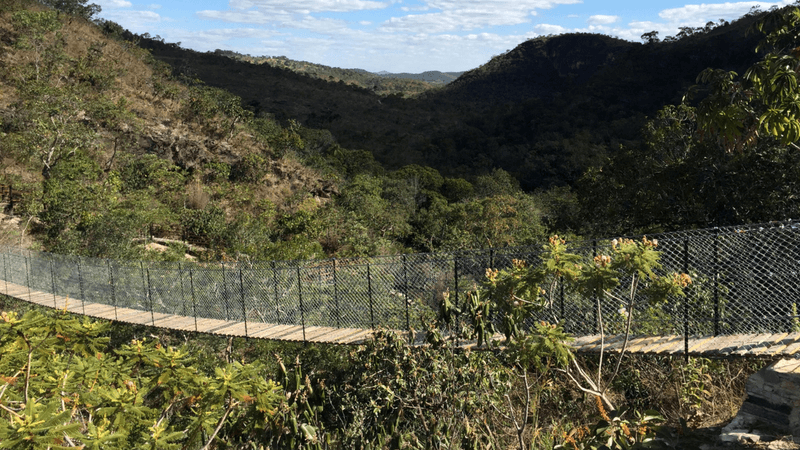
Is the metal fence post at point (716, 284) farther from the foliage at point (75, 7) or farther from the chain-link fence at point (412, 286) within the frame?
the foliage at point (75, 7)

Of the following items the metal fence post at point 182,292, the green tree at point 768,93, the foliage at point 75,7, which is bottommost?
the metal fence post at point 182,292

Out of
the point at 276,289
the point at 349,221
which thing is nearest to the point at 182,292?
the point at 276,289

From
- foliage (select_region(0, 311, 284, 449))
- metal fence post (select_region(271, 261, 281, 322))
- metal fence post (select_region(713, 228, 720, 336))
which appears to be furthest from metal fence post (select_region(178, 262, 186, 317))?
metal fence post (select_region(713, 228, 720, 336))

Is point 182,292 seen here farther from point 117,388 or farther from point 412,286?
point 117,388

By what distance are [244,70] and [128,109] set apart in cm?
2988

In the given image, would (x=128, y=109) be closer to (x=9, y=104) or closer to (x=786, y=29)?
(x=9, y=104)

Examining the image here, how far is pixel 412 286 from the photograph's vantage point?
6730mm

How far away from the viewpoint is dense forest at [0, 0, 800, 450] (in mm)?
3535

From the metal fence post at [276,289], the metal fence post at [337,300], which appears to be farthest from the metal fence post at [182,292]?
the metal fence post at [337,300]

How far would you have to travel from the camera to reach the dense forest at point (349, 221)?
3535 mm

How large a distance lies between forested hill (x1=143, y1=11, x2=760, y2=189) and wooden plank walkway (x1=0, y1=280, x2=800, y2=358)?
26.7 meters

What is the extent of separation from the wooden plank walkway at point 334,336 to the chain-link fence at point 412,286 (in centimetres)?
16

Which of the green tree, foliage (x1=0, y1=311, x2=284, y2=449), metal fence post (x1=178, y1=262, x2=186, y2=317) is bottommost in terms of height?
metal fence post (x1=178, y1=262, x2=186, y2=317)

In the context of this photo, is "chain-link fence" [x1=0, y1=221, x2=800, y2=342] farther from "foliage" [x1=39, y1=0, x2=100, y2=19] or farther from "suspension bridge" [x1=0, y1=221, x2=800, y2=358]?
"foliage" [x1=39, y1=0, x2=100, y2=19]
